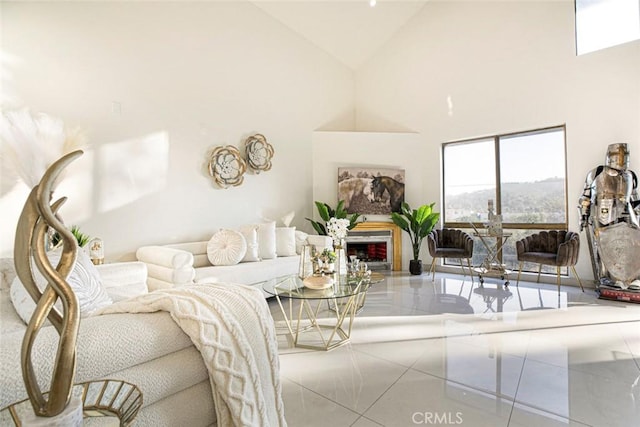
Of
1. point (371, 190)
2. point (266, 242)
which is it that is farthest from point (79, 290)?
point (371, 190)

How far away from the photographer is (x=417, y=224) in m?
5.75

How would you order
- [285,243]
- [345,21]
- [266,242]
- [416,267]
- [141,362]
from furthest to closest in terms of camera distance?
[345,21], [416,267], [285,243], [266,242], [141,362]

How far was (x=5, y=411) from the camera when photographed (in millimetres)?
777

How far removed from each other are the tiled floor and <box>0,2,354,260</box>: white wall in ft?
6.89

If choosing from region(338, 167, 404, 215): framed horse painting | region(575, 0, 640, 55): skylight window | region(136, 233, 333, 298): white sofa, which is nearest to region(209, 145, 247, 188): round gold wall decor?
region(136, 233, 333, 298): white sofa

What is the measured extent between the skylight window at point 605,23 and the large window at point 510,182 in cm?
122

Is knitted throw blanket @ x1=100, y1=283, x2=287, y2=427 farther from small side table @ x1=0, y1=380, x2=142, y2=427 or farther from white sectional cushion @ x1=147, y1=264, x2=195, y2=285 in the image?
white sectional cushion @ x1=147, y1=264, x2=195, y2=285

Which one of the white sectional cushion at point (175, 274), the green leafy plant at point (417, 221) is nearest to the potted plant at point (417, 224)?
the green leafy plant at point (417, 221)

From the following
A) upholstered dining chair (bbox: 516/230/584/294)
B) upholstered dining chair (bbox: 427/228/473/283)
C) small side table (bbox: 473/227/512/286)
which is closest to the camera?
upholstered dining chair (bbox: 516/230/584/294)

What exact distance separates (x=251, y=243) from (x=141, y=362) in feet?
10.1

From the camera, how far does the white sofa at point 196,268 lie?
10.8 feet

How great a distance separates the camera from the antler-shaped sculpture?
2.26ft

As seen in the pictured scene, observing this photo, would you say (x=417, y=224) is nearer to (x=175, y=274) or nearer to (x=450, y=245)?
(x=450, y=245)

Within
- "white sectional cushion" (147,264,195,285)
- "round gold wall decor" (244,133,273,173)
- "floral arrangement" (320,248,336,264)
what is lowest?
"white sectional cushion" (147,264,195,285)
